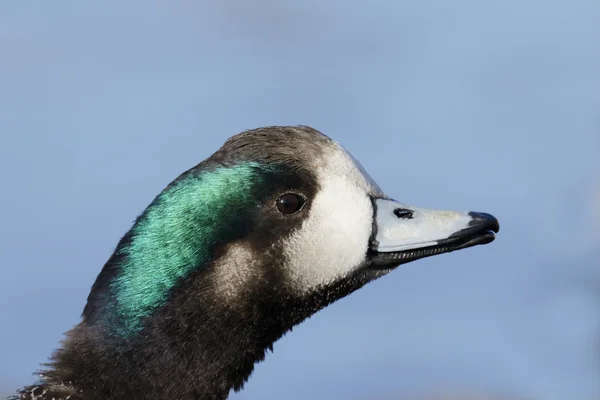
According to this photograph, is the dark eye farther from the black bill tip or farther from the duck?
the black bill tip

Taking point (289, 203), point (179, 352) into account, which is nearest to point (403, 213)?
point (289, 203)

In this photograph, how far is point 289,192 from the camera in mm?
5148

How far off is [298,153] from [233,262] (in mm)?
516

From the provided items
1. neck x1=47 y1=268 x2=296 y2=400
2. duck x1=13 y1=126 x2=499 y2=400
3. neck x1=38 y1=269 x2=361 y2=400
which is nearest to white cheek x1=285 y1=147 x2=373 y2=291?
duck x1=13 y1=126 x2=499 y2=400

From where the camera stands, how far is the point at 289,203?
514 cm

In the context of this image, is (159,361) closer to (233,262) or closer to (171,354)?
(171,354)

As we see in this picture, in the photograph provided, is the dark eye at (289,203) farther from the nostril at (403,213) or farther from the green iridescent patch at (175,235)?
the nostril at (403,213)

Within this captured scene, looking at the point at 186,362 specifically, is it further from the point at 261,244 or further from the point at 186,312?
the point at 261,244

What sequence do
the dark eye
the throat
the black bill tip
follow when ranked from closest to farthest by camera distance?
the throat, the dark eye, the black bill tip

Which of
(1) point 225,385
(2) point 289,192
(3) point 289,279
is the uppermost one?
(2) point 289,192

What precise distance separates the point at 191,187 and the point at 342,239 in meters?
0.64

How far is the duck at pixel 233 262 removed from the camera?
493cm

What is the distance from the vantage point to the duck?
4.93m

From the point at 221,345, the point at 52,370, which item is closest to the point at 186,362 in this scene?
the point at 221,345
